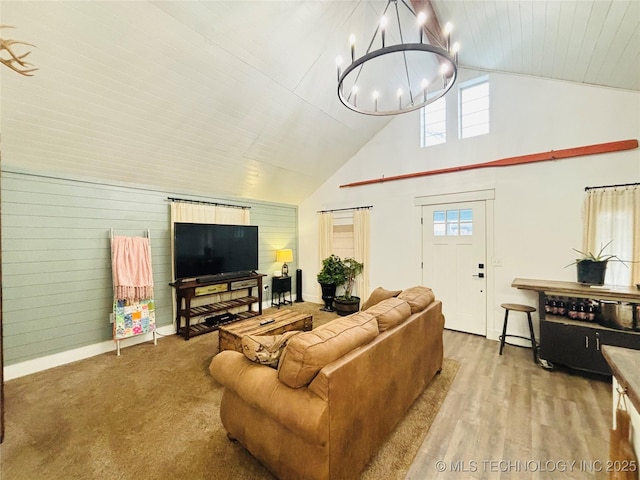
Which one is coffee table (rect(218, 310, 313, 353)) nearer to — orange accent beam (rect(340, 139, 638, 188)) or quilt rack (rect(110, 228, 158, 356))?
quilt rack (rect(110, 228, 158, 356))

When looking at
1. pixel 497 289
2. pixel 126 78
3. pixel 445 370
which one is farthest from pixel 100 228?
pixel 497 289

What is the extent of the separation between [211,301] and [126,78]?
136 inches

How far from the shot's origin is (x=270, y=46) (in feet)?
9.36

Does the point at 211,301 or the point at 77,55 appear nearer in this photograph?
the point at 77,55

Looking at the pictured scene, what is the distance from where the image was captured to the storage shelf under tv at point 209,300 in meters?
4.03

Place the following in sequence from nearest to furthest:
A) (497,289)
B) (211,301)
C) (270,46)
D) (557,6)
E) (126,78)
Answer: (557,6)
(126,78)
(270,46)
(497,289)
(211,301)

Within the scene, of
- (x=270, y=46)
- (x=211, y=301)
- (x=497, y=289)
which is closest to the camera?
(x=270, y=46)

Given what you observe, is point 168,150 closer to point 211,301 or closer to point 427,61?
point 211,301

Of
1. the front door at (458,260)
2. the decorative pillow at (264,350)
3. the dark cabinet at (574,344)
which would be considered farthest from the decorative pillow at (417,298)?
the front door at (458,260)

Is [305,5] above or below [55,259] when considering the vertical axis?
above

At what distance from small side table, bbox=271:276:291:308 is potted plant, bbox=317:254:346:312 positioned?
823 mm

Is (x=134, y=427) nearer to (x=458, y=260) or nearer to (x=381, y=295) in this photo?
(x=381, y=295)

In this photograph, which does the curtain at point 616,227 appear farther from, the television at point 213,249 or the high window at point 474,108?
the television at point 213,249

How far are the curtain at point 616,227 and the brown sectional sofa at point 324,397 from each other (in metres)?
3.00
